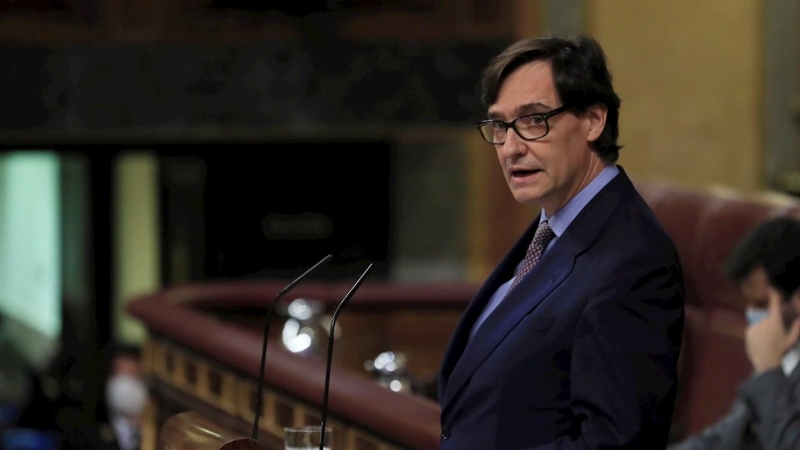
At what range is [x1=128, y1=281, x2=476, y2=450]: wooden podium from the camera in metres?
2.56

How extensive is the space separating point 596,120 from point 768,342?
1294 millimetres

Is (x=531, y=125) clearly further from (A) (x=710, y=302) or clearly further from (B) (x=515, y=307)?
(A) (x=710, y=302)

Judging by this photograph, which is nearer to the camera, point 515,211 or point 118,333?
Answer: point 515,211

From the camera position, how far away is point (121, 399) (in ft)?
18.2

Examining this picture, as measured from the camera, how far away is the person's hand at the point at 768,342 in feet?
9.32

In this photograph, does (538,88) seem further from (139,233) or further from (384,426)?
(139,233)

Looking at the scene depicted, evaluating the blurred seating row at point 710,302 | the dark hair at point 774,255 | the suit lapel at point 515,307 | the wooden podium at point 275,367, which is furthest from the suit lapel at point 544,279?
the blurred seating row at point 710,302

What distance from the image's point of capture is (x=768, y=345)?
9.35 feet

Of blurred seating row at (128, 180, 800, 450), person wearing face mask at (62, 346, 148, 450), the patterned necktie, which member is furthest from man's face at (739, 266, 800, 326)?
person wearing face mask at (62, 346, 148, 450)

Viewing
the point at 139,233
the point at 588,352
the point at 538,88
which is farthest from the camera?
the point at 139,233

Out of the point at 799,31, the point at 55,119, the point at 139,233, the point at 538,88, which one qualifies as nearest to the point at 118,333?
the point at 139,233

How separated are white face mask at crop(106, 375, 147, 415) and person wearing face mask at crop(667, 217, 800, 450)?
111 inches

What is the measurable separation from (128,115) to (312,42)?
1.04 m

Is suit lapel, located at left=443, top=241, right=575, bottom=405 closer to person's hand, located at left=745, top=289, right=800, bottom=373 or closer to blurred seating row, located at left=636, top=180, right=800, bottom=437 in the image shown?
person's hand, located at left=745, top=289, right=800, bottom=373
